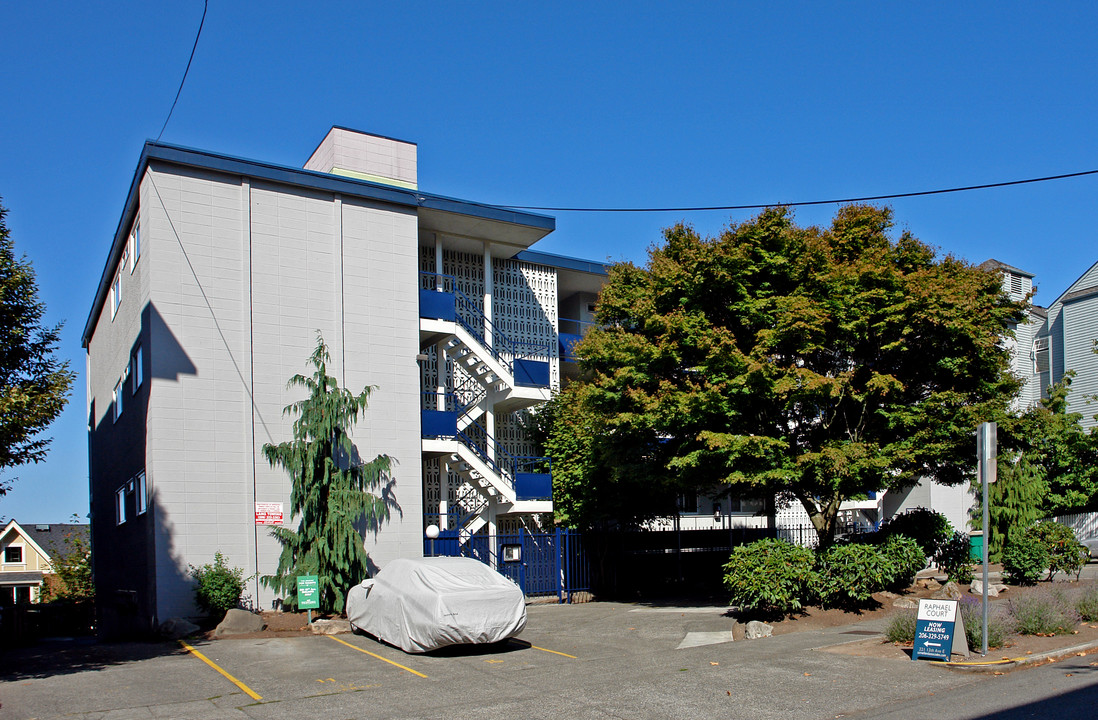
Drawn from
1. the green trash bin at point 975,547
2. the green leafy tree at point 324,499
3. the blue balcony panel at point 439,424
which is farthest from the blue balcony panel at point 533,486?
the green trash bin at point 975,547

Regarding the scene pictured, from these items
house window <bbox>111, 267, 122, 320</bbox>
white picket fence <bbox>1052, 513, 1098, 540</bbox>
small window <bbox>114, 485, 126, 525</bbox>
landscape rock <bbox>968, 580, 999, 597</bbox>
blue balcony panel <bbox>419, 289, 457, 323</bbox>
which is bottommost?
white picket fence <bbox>1052, 513, 1098, 540</bbox>

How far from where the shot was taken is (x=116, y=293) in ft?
78.8

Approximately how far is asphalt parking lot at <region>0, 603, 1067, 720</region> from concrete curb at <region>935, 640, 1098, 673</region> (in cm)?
25

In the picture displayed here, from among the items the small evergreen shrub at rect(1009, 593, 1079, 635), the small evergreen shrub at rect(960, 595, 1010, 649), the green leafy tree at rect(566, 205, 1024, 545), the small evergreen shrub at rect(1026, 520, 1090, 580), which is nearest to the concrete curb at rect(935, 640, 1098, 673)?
the small evergreen shrub at rect(960, 595, 1010, 649)

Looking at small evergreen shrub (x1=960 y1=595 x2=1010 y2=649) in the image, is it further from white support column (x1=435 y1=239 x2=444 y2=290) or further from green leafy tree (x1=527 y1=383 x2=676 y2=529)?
white support column (x1=435 y1=239 x2=444 y2=290)

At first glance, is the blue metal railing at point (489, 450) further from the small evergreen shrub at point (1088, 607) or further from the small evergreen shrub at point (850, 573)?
the small evergreen shrub at point (1088, 607)

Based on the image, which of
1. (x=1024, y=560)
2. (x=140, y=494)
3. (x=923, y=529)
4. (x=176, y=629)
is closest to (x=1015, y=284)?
(x=1024, y=560)

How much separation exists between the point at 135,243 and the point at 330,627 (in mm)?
10201

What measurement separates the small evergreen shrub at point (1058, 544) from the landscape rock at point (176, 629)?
55.1ft

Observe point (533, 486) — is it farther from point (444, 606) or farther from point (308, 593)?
point (444, 606)

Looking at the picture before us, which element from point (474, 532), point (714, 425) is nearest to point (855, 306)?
point (714, 425)

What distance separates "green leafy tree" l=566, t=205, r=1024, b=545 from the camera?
15.8m

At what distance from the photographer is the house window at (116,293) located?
23.0 meters

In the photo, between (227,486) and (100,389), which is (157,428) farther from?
(100,389)
